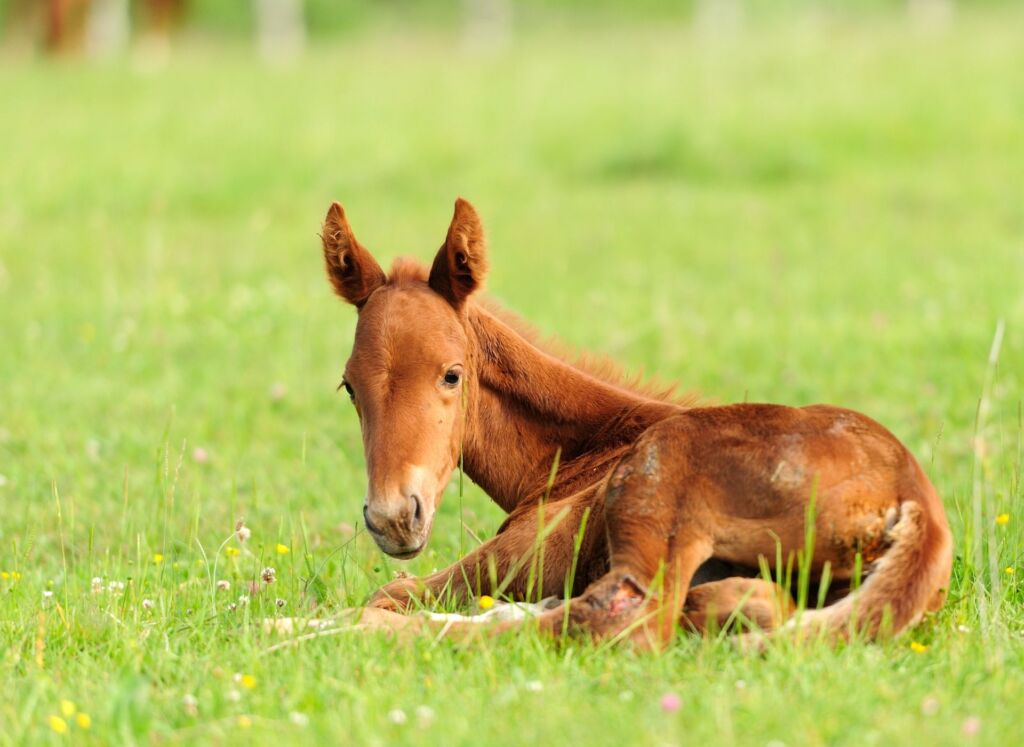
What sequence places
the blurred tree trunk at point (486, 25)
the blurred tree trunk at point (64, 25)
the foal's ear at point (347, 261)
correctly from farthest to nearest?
the blurred tree trunk at point (486, 25) → the blurred tree trunk at point (64, 25) → the foal's ear at point (347, 261)

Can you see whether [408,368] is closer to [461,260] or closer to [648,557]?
[461,260]

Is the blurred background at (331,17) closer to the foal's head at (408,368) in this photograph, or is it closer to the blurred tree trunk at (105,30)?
the blurred tree trunk at (105,30)

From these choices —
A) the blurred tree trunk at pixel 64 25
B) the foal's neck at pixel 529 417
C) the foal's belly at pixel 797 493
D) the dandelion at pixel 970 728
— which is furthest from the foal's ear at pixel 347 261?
the blurred tree trunk at pixel 64 25

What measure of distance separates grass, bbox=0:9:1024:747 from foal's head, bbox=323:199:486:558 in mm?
415

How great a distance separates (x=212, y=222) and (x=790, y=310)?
7.23m

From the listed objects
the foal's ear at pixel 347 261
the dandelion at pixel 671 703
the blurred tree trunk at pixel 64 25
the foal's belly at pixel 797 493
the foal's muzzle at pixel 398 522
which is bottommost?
the dandelion at pixel 671 703

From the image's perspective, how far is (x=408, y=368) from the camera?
4699 millimetres

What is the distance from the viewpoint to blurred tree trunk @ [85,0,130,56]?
29814 millimetres

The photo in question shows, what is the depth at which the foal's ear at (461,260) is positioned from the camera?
4.96 meters

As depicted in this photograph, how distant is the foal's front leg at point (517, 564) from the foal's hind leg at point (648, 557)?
16.6 inches

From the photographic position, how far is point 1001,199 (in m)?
14.6

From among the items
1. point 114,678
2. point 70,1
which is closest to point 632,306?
point 114,678

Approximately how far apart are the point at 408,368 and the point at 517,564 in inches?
28.9

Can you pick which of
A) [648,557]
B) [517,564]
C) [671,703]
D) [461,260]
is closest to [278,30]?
[461,260]
